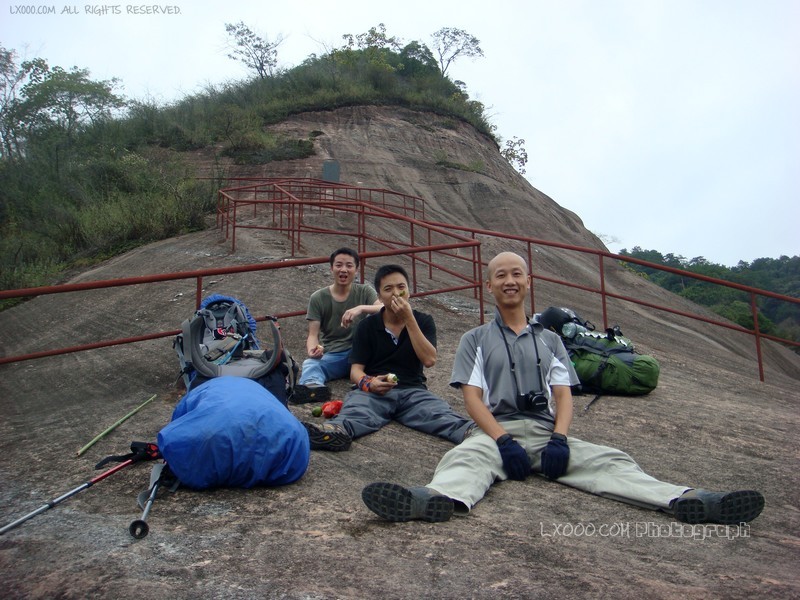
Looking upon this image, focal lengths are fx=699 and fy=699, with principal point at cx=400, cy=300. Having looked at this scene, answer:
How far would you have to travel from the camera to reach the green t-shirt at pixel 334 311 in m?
6.01

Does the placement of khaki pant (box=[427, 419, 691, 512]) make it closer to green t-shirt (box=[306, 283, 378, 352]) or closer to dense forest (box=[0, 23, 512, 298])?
green t-shirt (box=[306, 283, 378, 352])

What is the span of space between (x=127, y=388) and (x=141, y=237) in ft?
36.3

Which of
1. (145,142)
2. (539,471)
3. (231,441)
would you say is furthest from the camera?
(145,142)

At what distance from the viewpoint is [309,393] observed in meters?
5.62

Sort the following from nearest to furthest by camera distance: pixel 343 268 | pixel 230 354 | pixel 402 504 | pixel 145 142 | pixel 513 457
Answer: pixel 402 504 → pixel 513 457 → pixel 230 354 → pixel 343 268 → pixel 145 142

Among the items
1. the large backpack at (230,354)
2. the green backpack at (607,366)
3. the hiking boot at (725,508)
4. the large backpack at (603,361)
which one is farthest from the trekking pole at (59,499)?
the green backpack at (607,366)

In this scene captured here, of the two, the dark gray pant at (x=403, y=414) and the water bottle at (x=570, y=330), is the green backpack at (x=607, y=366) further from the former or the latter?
the dark gray pant at (x=403, y=414)

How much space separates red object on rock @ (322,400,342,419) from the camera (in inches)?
207

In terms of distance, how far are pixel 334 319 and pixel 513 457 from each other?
2.76 metres

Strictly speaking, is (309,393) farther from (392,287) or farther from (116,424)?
(116,424)

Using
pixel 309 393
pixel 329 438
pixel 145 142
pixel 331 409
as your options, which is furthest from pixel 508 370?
pixel 145 142

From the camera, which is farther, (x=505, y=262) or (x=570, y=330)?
(x=570, y=330)

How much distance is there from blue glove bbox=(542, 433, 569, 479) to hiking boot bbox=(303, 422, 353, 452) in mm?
1336

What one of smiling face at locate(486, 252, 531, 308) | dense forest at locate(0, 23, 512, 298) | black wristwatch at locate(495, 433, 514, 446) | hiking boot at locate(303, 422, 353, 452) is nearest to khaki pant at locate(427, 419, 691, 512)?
black wristwatch at locate(495, 433, 514, 446)
